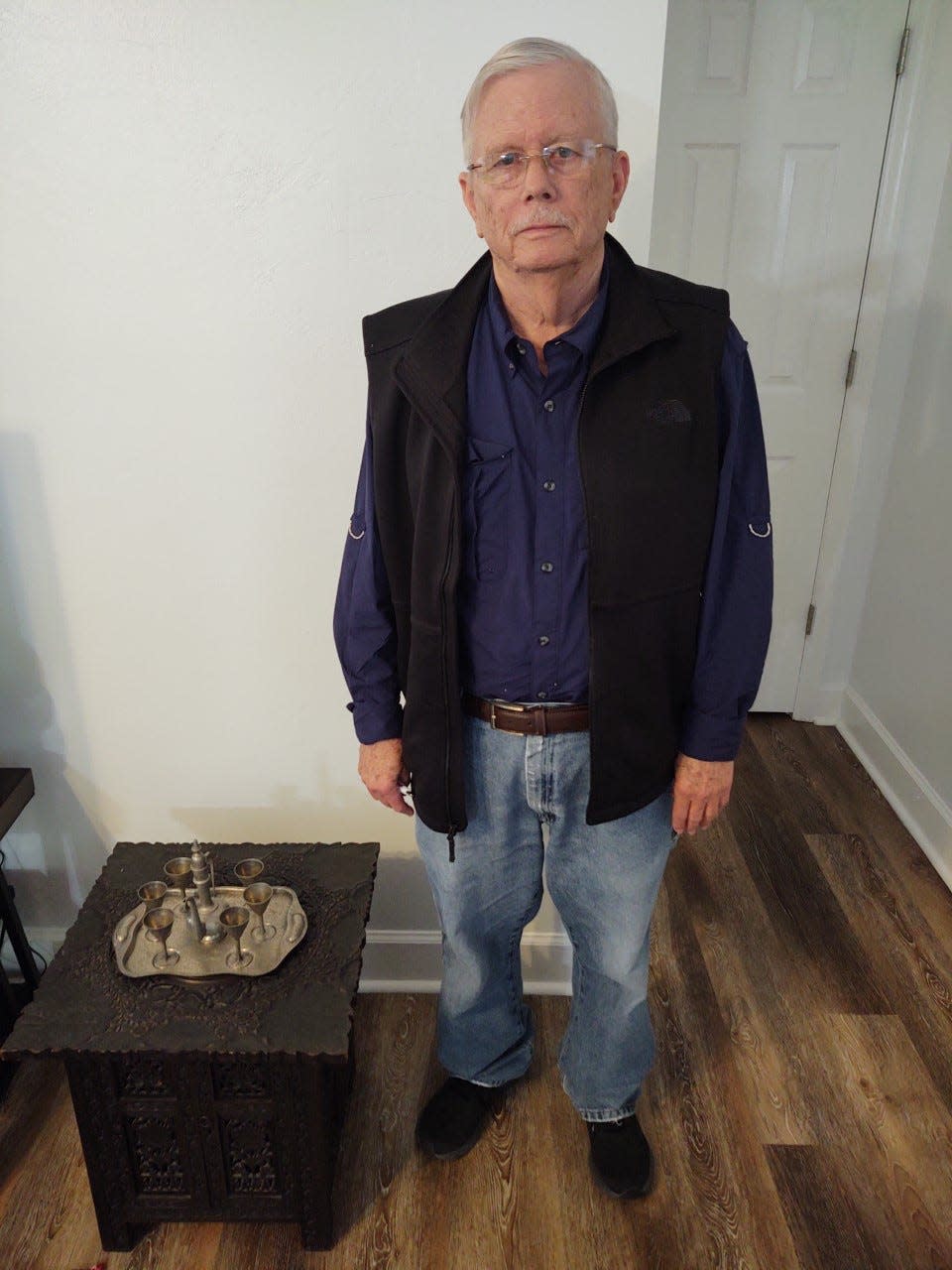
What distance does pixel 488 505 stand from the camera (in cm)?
115

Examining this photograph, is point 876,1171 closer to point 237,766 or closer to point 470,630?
point 470,630

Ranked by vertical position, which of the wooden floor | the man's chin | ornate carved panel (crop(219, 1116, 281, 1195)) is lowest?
the wooden floor

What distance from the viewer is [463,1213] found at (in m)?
1.48

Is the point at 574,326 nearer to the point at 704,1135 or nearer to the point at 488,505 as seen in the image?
the point at 488,505

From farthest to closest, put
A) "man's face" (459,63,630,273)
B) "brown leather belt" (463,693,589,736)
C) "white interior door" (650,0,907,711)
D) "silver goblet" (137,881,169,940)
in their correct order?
"white interior door" (650,0,907,711) < "silver goblet" (137,881,169,940) < "brown leather belt" (463,693,589,736) < "man's face" (459,63,630,273)

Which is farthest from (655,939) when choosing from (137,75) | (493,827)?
(137,75)

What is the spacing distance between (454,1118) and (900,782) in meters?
1.68

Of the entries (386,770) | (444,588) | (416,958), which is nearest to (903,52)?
(444,588)

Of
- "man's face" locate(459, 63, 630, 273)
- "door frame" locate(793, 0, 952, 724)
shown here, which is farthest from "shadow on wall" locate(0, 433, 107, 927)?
"door frame" locate(793, 0, 952, 724)

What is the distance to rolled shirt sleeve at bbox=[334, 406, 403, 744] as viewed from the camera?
1280 millimetres

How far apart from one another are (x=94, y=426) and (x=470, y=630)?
2.64 feet

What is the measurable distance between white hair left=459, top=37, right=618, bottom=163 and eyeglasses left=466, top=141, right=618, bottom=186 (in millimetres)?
30

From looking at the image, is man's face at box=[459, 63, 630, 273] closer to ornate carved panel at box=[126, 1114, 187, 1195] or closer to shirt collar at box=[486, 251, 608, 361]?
shirt collar at box=[486, 251, 608, 361]

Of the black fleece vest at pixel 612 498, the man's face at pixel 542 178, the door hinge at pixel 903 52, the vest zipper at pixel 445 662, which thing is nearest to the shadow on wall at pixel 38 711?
the black fleece vest at pixel 612 498
